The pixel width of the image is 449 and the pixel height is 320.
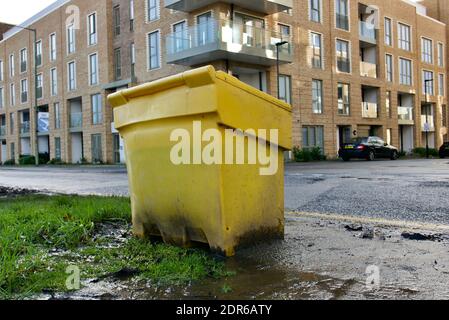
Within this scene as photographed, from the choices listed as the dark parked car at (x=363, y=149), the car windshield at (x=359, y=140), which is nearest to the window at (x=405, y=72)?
the dark parked car at (x=363, y=149)

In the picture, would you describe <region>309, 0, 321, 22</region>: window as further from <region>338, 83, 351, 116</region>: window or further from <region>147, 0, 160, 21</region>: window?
<region>147, 0, 160, 21</region>: window

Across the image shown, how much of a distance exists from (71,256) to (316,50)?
3040 cm

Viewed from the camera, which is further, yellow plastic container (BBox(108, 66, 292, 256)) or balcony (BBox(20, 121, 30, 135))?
balcony (BBox(20, 121, 30, 135))

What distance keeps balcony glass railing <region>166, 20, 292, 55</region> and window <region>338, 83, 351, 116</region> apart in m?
8.72

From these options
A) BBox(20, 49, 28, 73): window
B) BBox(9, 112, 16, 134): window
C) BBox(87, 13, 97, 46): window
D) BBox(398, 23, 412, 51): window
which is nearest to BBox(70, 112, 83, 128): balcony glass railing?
BBox(87, 13, 97, 46): window

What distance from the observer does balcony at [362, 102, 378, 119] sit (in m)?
36.1

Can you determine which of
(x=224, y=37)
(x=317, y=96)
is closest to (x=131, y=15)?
(x=224, y=37)

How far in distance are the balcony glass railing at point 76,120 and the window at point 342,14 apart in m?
21.5

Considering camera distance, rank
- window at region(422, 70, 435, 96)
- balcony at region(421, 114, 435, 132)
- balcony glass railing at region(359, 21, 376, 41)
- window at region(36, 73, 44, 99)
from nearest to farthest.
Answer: balcony glass railing at region(359, 21, 376, 41) < window at region(36, 73, 44, 99) < balcony at region(421, 114, 435, 132) < window at region(422, 70, 435, 96)

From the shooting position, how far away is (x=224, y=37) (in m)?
23.8

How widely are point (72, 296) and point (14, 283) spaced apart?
1.42 ft

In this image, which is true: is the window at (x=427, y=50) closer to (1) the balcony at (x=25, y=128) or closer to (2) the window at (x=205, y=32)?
(2) the window at (x=205, y=32)

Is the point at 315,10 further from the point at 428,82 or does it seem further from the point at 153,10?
the point at 428,82
